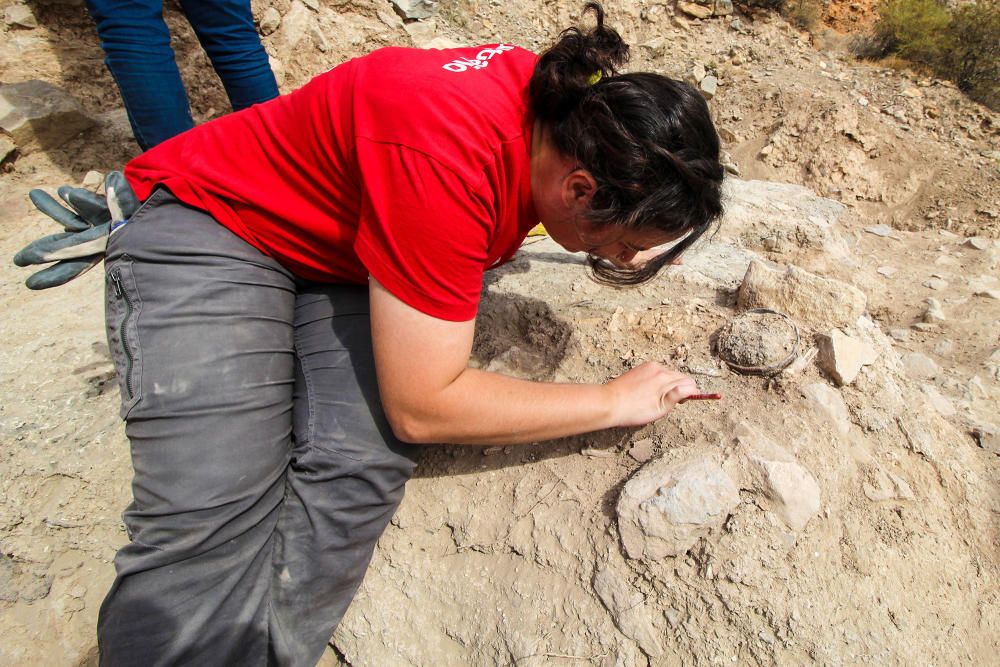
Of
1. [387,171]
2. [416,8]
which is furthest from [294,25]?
[387,171]

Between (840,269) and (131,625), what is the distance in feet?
8.72

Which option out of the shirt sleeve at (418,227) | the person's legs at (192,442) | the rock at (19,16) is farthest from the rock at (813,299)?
the rock at (19,16)

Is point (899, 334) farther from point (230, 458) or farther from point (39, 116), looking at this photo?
point (39, 116)

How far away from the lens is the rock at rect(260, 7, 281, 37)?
11.9ft

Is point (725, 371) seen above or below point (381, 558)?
above

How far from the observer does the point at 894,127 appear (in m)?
4.04

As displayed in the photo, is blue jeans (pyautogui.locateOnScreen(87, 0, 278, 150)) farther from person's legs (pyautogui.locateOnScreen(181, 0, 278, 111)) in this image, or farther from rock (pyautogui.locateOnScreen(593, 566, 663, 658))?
rock (pyautogui.locateOnScreen(593, 566, 663, 658))

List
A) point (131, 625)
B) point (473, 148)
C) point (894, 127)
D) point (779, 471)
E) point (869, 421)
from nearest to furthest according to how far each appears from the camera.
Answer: point (473, 148)
point (131, 625)
point (779, 471)
point (869, 421)
point (894, 127)

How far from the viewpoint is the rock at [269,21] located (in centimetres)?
364

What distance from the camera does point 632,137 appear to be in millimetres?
1048

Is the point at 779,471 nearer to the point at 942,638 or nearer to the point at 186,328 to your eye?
the point at 942,638

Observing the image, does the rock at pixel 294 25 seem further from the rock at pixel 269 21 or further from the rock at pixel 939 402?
the rock at pixel 939 402

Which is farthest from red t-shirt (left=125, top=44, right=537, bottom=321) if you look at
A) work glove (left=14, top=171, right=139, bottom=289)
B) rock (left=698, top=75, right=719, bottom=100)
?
rock (left=698, top=75, right=719, bottom=100)

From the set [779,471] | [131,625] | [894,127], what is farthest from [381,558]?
[894,127]
